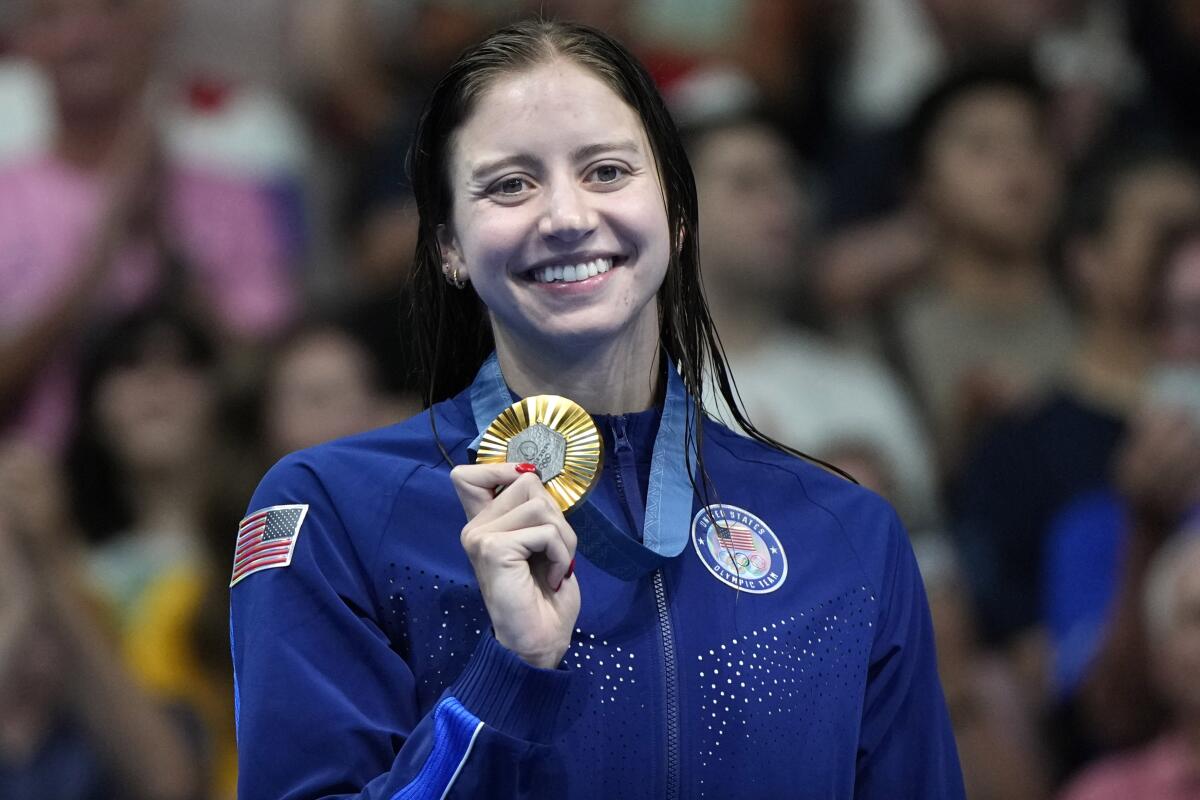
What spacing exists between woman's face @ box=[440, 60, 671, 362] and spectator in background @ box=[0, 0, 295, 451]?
3.70m

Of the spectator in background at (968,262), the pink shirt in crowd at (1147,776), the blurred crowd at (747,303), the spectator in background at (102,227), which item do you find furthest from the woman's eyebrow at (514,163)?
the spectator in background at (968,262)

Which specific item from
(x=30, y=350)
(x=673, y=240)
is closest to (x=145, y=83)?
(x=30, y=350)

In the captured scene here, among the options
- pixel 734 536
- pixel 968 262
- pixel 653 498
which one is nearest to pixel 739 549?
pixel 734 536

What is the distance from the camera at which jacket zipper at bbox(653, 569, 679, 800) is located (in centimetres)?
197

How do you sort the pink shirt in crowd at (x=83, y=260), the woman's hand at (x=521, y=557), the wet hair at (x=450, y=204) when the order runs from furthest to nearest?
the pink shirt in crowd at (x=83, y=260) → the wet hair at (x=450, y=204) → the woman's hand at (x=521, y=557)

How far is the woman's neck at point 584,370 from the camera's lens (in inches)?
85.8

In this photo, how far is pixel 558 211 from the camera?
2.06 metres

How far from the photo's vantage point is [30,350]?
18.4 feet

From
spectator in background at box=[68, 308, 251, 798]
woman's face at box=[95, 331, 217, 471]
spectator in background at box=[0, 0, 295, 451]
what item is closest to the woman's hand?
spectator in background at box=[68, 308, 251, 798]

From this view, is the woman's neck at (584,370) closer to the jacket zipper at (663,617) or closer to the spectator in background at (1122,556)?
the jacket zipper at (663,617)

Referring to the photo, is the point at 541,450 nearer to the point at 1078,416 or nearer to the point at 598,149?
the point at 598,149

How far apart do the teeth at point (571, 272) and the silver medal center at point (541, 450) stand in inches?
9.6

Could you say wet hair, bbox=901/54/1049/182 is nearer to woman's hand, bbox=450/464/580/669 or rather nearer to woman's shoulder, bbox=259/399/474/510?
woman's shoulder, bbox=259/399/474/510

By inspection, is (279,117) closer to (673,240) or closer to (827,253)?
(827,253)
